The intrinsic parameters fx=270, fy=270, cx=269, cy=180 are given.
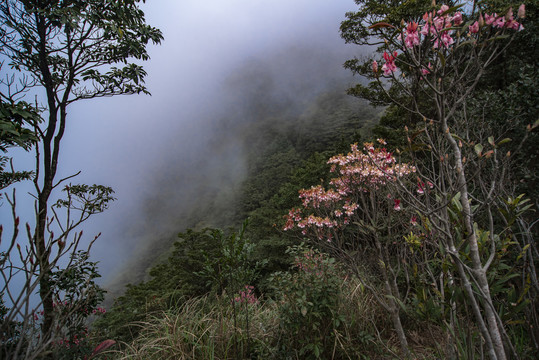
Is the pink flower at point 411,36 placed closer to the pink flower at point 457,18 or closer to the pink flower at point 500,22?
the pink flower at point 457,18

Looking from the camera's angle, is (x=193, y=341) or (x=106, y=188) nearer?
(x=193, y=341)

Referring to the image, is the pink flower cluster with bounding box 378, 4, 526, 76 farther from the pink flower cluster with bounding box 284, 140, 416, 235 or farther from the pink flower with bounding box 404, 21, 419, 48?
the pink flower cluster with bounding box 284, 140, 416, 235

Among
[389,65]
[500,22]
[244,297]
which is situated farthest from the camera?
[244,297]

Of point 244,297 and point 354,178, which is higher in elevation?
point 354,178

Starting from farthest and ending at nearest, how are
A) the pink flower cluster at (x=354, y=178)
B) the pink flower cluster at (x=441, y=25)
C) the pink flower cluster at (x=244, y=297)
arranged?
the pink flower cluster at (x=354, y=178) → the pink flower cluster at (x=244, y=297) → the pink flower cluster at (x=441, y=25)

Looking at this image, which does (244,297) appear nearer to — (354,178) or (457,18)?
(354,178)

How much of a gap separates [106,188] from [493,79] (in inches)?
294

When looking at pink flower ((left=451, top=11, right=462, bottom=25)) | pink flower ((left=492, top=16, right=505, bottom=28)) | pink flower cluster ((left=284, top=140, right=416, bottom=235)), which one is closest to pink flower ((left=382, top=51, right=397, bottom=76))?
pink flower ((left=451, top=11, right=462, bottom=25))

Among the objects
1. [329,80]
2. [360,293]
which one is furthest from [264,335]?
[329,80]

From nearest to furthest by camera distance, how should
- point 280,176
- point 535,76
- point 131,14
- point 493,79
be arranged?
1. point 131,14
2. point 535,76
3. point 493,79
4. point 280,176

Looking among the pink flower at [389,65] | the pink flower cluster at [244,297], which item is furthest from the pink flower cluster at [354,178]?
the pink flower at [389,65]

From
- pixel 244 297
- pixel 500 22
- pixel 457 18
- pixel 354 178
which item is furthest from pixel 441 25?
pixel 244 297

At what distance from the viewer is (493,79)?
5.74 metres

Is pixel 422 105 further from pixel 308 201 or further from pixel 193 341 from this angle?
pixel 193 341
